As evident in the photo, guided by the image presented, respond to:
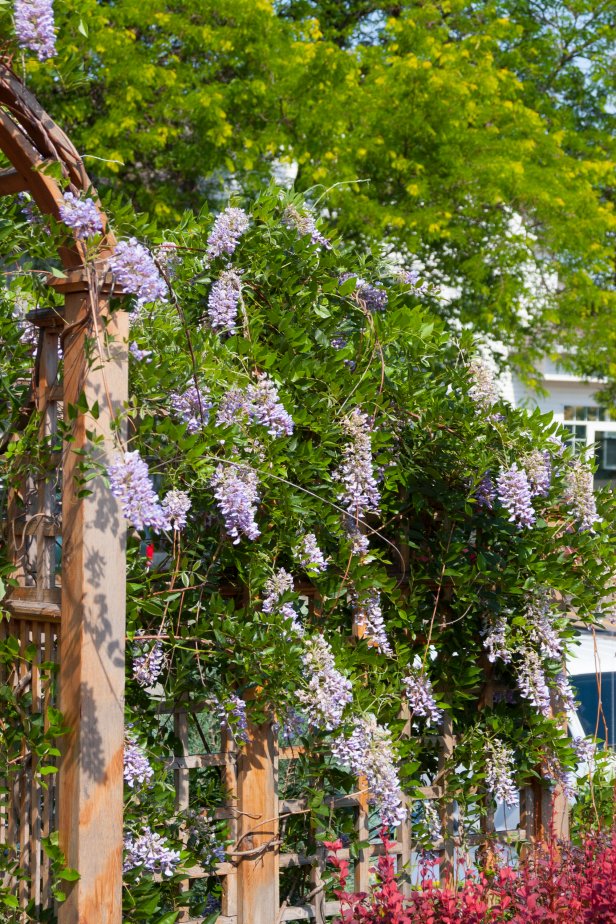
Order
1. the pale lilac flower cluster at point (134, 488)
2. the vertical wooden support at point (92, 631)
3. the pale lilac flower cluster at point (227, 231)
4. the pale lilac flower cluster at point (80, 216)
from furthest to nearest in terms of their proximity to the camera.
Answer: the pale lilac flower cluster at point (227, 231) → the vertical wooden support at point (92, 631) → the pale lilac flower cluster at point (80, 216) → the pale lilac flower cluster at point (134, 488)

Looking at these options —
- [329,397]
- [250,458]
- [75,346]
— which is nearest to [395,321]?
[329,397]

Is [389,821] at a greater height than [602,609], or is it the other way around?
[602,609]

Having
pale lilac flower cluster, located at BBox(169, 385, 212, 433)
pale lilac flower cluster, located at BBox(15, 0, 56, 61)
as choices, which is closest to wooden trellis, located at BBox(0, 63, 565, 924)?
pale lilac flower cluster, located at BBox(15, 0, 56, 61)

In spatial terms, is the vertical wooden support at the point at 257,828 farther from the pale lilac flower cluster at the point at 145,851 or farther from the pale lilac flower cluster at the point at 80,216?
the pale lilac flower cluster at the point at 80,216

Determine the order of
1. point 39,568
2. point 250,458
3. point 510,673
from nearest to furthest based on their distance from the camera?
point 39,568 → point 250,458 → point 510,673

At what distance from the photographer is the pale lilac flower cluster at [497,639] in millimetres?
3770

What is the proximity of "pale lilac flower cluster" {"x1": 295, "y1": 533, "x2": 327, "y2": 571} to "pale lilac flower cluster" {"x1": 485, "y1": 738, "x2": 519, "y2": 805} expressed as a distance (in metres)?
1.13

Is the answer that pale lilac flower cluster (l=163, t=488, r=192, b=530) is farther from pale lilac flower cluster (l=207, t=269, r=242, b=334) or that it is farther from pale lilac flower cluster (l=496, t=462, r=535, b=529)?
pale lilac flower cluster (l=496, t=462, r=535, b=529)

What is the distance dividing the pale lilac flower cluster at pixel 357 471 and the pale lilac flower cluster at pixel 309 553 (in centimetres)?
16

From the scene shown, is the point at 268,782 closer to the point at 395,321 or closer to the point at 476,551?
the point at 476,551

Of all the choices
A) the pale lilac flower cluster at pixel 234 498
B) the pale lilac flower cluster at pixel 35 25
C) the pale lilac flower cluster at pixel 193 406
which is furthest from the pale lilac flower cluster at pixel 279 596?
the pale lilac flower cluster at pixel 35 25

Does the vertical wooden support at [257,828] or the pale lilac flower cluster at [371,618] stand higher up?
the pale lilac flower cluster at [371,618]

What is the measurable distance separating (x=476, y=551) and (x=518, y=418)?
512 millimetres

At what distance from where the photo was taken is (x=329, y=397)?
3.47 m
